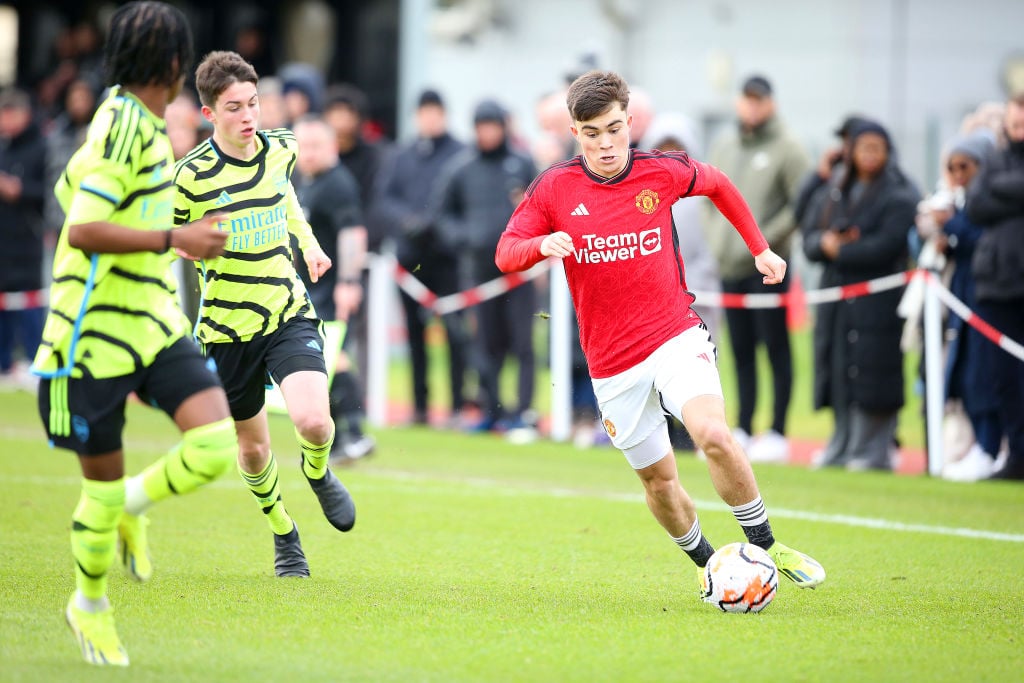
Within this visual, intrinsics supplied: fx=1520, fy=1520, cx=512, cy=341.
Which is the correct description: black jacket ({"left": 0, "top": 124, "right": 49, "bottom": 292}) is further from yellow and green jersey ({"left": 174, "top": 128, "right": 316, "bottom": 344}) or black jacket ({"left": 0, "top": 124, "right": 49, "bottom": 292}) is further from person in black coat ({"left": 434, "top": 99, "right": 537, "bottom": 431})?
yellow and green jersey ({"left": 174, "top": 128, "right": 316, "bottom": 344})

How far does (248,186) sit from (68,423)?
207 centimetres

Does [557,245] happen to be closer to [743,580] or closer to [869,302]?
[743,580]

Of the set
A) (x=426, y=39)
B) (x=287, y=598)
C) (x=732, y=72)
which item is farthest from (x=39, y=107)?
(x=287, y=598)

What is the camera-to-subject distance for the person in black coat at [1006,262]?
10.6 meters

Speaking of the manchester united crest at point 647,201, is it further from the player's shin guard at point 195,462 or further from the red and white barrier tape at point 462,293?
the red and white barrier tape at point 462,293

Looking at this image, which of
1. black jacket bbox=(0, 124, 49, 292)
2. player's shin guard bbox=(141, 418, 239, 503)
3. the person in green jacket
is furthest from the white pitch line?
black jacket bbox=(0, 124, 49, 292)

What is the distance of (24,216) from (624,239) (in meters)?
12.0

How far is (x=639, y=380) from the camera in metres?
6.65

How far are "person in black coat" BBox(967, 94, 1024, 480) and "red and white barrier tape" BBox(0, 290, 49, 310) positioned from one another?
1029 cm

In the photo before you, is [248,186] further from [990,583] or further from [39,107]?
[39,107]

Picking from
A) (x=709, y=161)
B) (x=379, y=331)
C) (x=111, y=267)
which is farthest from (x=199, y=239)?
(x=709, y=161)

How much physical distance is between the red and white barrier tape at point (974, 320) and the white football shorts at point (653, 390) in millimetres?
4955

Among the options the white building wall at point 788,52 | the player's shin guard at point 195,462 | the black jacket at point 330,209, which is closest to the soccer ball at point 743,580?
the player's shin guard at point 195,462

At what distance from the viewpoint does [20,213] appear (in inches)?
671
